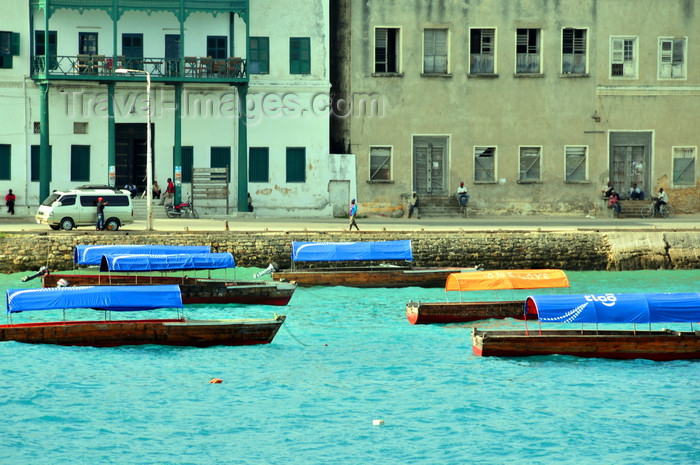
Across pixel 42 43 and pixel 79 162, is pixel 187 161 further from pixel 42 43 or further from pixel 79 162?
pixel 42 43

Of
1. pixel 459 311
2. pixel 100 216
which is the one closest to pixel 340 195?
pixel 100 216

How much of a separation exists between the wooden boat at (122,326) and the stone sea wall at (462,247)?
44.4 feet

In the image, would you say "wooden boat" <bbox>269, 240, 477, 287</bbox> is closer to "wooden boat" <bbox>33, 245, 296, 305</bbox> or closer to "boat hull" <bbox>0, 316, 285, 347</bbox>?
"wooden boat" <bbox>33, 245, 296, 305</bbox>

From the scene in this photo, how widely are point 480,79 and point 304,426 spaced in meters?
33.2

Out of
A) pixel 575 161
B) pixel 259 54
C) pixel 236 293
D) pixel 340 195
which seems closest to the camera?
pixel 236 293

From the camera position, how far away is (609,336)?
27281mm

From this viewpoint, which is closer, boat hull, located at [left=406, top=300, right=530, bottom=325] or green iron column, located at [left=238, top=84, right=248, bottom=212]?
boat hull, located at [left=406, top=300, right=530, bottom=325]

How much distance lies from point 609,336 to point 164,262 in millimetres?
14152

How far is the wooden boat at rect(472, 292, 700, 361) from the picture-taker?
2700 centimetres

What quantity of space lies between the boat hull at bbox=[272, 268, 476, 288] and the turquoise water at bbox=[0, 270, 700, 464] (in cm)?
850

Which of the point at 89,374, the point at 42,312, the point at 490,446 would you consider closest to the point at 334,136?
the point at 42,312

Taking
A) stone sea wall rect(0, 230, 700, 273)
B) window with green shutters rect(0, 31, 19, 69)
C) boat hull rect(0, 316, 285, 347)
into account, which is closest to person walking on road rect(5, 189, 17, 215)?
window with green shutters rect(0, 31, 19, 69)

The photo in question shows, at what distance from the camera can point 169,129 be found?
5147 centimetres

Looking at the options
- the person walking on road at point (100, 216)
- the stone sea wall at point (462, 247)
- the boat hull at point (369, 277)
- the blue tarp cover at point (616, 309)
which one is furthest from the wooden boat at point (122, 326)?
the person walking on road at point (100, 216)
